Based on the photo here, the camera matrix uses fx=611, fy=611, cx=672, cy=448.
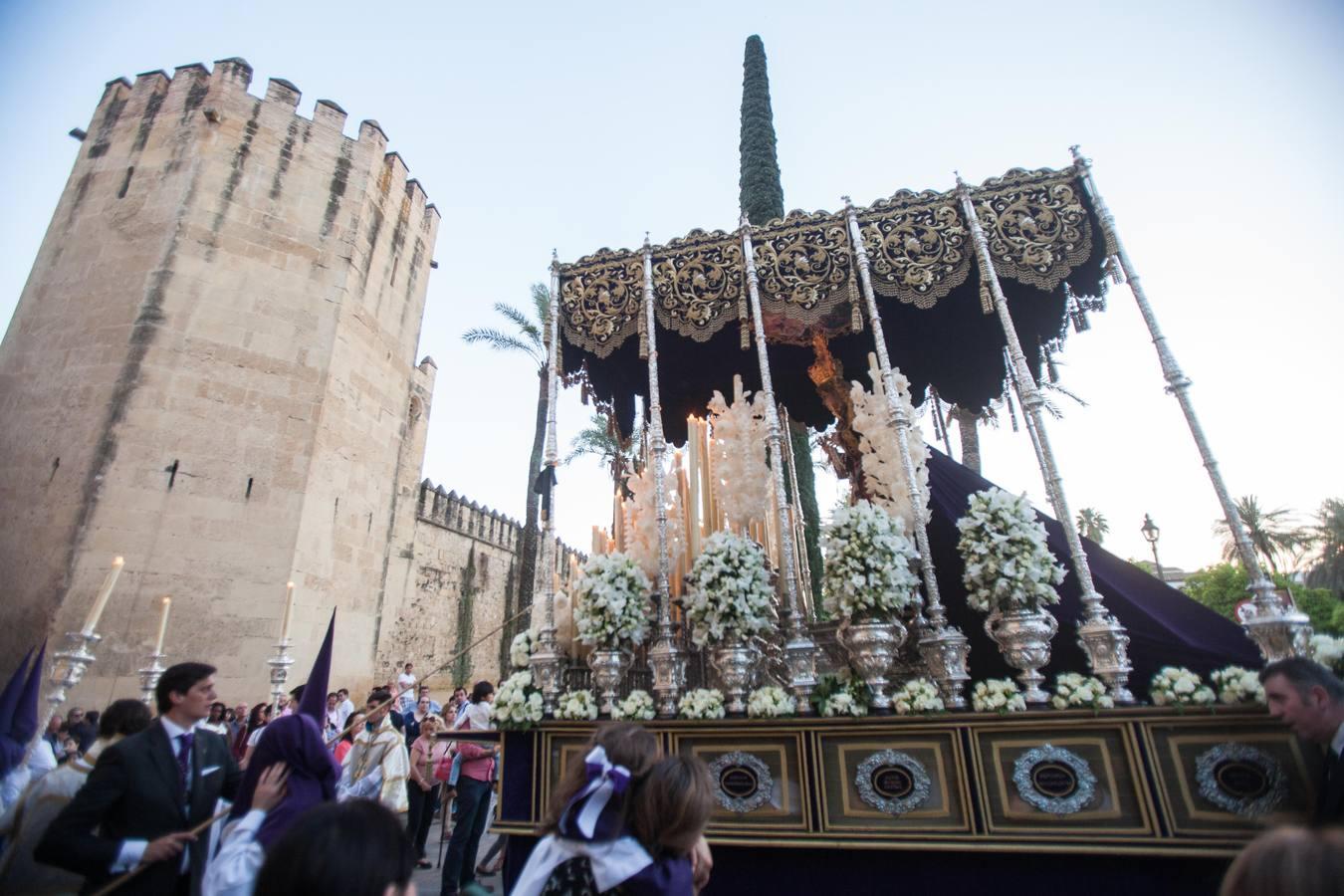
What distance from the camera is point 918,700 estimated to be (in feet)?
13.4

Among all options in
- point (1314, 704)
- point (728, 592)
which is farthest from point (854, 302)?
point (1314, 704)

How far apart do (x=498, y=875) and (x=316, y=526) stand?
24.3 ft

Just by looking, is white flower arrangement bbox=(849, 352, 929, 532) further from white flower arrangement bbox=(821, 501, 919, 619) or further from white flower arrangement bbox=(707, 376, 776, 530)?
white flower arrangement bbox=(707, 376, 776, 530)

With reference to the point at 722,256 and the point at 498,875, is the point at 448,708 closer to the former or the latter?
the point at 498,875

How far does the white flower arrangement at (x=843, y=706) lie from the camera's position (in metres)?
4.15

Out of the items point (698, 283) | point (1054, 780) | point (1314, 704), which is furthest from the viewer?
point (698, 283)

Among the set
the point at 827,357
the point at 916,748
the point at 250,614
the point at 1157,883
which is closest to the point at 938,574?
the point at 916,748

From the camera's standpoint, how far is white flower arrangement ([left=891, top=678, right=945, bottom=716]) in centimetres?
405

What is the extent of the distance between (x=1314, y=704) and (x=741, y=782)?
10.2 ft

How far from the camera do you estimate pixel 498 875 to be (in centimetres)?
672

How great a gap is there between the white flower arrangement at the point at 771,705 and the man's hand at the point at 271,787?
286cm

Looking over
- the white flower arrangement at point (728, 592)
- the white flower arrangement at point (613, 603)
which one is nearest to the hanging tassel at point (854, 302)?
the white flower arrangement at point (728, 592)

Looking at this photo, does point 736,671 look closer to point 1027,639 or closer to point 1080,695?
point 1027,639

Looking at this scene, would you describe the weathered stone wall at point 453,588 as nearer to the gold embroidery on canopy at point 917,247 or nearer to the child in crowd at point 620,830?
the gold embroidery on canopy at point 917,247
